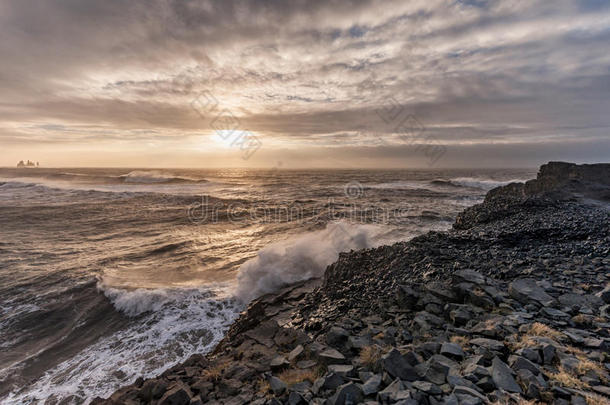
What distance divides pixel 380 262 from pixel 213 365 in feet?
20.0

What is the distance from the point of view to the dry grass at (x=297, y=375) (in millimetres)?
4035

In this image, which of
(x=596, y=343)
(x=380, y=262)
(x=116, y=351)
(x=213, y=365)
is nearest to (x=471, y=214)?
(x=380, y=262)

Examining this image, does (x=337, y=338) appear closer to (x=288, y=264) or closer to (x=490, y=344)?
(x=490, y=344)

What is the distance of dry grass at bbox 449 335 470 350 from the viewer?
13.8 ft

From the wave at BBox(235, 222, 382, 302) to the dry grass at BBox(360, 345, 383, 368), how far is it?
264 inches

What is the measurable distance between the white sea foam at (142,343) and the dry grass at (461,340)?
21.8 ft

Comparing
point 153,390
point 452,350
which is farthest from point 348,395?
point 153,390

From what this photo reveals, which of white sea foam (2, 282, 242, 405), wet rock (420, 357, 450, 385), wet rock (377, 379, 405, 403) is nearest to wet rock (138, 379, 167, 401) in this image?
white sea foam (2, 282, 242, 405)

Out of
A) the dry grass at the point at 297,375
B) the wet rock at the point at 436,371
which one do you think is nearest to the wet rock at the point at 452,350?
the wet rock at the point at 436,371

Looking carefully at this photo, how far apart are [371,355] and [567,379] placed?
7.80 ft

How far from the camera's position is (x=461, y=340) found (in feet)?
14.1

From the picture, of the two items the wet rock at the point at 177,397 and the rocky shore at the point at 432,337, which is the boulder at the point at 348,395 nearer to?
the rocky shore at the point at 432,337

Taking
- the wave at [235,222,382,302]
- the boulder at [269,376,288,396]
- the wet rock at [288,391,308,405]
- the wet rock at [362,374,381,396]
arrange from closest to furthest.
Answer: the wet rock at [362,374,381,396] → the wet rock at [288,391,308,405] → the boulder at [269,376,288,396] → the wave at [235,222,382,302]

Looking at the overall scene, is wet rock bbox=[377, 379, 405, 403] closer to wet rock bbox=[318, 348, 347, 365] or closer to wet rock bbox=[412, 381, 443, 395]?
wet rock bbox=[412, 381, 443, 395]
